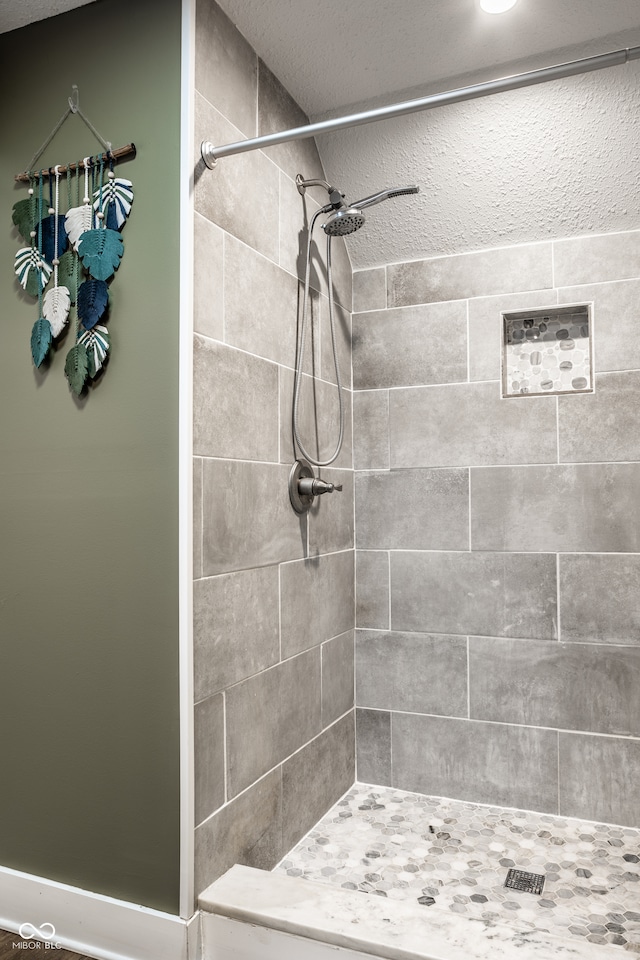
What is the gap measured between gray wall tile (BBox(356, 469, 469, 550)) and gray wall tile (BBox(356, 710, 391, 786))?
2.09 feet

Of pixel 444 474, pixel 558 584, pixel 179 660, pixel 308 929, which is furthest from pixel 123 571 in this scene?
pixel 558 584

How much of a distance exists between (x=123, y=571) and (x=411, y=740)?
4.53 feet

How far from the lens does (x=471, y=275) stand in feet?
8.42

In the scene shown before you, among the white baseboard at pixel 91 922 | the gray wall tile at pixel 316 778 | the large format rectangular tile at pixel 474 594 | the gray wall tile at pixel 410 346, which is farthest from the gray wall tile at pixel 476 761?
the gray wall tile at pixel 410 346

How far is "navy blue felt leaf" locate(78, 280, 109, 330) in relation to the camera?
1796 millimetres

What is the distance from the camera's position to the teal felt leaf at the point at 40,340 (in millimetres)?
1857

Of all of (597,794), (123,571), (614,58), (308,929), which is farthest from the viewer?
(597,794)

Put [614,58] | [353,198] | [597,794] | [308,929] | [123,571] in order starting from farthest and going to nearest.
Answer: [353,198], [597,794], [123,571], [308,929], [614,58]

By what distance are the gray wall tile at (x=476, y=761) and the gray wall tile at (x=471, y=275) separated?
1.54 m

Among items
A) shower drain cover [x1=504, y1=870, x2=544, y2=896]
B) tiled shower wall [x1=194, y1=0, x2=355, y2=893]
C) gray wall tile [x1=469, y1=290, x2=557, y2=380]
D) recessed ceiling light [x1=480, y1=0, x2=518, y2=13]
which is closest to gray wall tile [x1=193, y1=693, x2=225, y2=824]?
tiled shower wall [x1=194, y1=0, x2=355, y2=893]

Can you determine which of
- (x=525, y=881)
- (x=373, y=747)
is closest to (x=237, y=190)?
(x=373, y=747)

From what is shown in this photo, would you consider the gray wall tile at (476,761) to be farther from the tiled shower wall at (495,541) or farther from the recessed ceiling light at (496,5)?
the recessed ceiling light at (496,5)

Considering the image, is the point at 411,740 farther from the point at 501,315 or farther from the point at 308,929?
the point at 501,315

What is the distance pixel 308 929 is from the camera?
63.1 inches
